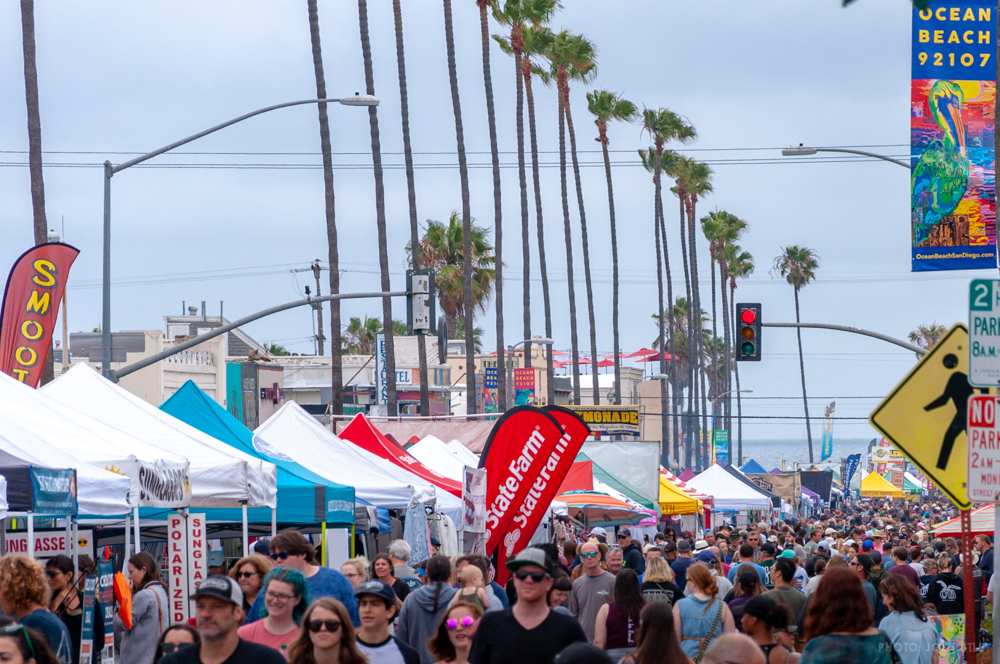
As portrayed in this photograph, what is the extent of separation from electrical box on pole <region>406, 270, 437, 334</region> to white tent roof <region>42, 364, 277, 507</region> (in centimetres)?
1290

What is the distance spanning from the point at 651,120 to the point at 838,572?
263 feet

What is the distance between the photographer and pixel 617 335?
81.2 meters

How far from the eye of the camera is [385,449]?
1056 inches

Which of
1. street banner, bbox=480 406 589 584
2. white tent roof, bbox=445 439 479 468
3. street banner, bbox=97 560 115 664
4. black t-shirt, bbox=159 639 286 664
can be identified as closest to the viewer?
black t-shirt, bbox=159 639 286 664

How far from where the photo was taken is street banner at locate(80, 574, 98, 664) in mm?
12008

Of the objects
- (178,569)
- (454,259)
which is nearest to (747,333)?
(178,569)

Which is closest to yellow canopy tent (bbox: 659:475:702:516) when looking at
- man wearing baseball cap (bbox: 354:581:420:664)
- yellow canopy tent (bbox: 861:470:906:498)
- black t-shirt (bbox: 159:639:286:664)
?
man wearing baseball cap (bbox: 354:581:420:664)

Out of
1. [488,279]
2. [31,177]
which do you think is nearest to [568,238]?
[488,279]

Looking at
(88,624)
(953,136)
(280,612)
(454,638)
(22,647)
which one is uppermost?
(953,136)

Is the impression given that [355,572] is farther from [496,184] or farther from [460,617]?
[496,184]

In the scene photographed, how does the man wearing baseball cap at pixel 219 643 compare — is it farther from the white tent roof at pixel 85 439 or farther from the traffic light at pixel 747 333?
the traffic light at pixel 747 333

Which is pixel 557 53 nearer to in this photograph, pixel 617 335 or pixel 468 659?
pixel 617 335

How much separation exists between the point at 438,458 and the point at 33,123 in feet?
30.8

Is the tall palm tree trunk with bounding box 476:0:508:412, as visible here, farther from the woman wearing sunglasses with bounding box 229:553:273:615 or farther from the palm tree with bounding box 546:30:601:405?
the woman wearing sunglasses with bounding box 229:553:273:615
